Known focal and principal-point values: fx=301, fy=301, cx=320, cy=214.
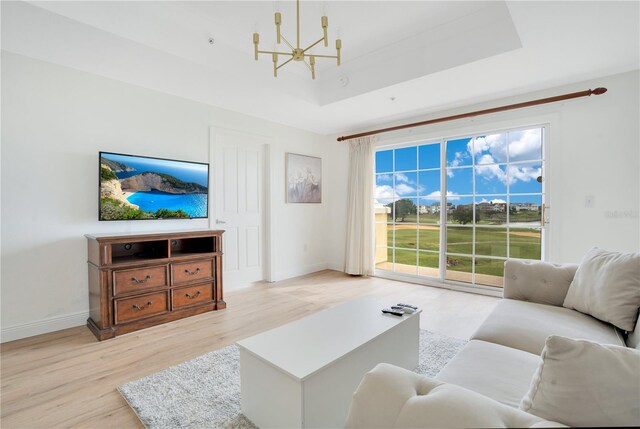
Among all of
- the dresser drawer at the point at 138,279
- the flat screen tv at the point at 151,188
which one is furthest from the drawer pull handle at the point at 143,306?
the flat screen tv at the point at 151,188

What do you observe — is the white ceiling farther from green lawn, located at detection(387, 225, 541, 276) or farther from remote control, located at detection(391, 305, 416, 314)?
remote control, located at detection(391, 305, 416, 314)

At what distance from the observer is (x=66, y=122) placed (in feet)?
9.26

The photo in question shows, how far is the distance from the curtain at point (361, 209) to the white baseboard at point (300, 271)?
58 centimetres

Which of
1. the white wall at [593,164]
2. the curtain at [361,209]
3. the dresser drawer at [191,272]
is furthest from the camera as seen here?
the curtain at [361,209]

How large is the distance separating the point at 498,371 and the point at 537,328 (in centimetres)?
59

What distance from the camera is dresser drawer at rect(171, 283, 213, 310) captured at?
10.1ft

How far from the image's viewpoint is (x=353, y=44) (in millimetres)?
3229

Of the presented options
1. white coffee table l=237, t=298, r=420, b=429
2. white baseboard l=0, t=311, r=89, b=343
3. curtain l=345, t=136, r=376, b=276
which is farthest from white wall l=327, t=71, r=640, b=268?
white baseboard l=0, t=311, r=89, b=343

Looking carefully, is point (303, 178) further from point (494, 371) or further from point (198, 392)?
point (494, 371)

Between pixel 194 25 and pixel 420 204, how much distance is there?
139 inches

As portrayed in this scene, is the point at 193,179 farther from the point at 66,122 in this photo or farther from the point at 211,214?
the point at 66,122

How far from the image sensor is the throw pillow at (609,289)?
1.61 metres

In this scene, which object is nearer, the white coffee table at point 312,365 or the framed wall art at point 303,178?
the white coffee table at point 312,365

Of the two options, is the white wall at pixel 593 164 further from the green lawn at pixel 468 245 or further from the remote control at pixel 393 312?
the remote control at pixel 393 312
